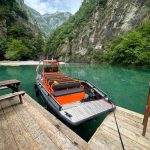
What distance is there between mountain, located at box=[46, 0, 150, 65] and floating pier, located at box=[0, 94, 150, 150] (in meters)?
25.0

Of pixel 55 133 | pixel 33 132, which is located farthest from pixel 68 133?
pixel 33 132

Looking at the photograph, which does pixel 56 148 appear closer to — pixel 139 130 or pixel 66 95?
pixel 139 130

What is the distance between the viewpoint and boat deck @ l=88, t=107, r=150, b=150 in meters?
3.46

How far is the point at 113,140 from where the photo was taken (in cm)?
368

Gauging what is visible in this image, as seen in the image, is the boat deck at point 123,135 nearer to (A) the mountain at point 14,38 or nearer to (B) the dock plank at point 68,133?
(B) the dock plank at point 68,133

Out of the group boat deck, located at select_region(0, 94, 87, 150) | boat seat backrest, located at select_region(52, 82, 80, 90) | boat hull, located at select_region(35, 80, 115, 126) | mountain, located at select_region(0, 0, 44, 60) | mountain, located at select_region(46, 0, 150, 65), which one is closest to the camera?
boat deck, located at select_region(0, 94, 87, 150)

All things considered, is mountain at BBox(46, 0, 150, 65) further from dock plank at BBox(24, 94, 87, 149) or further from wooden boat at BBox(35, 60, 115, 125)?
dock plank at BBox(24, 94, 87, 149)

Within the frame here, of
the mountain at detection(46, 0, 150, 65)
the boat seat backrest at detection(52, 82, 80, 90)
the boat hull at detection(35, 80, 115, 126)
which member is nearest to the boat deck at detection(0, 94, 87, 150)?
the boat hull at detection(35, 80, 115, 126)

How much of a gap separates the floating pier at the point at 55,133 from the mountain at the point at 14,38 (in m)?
39.5

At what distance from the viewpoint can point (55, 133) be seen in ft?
12.3

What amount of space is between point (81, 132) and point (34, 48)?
46683mm

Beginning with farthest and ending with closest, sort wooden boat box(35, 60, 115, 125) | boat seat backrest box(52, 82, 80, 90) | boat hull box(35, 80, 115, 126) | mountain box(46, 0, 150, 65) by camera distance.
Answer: mountain box(46, 0, 150, 65) < boat seat backrest box(52, 82, 80, 90) < wooden boat box(35, 60, 115, 125) < boat hull box(35, 80, 115, 126)

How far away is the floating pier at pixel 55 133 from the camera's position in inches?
133

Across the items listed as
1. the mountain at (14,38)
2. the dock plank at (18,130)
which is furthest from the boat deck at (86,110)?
the mountain at (14,38)
